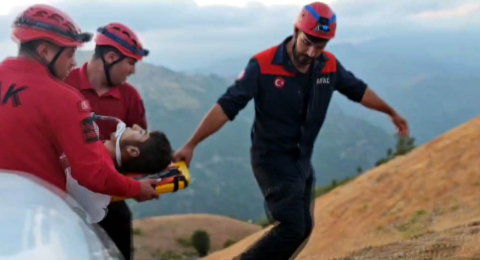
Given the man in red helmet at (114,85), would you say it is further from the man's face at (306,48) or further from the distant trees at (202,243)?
the distant trees at (202,243)

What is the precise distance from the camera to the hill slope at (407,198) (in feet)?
49.2

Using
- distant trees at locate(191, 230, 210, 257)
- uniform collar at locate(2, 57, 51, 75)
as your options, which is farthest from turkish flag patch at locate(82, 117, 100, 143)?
distant trees at locate(191, 230, 210, 257)

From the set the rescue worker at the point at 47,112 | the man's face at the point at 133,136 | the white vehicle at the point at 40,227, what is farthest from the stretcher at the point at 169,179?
the white vehicle at the point at 40,227

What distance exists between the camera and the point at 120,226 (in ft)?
14.8

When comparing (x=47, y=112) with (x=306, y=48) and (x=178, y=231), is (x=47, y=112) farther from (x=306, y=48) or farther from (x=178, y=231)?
(x=178, y=231)

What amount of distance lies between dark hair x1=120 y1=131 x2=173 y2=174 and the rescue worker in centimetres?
50

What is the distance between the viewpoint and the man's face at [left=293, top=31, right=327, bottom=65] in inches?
191

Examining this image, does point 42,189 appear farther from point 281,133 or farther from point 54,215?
point 281,133

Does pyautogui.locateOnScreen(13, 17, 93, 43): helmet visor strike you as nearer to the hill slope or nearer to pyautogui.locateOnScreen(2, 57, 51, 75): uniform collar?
pyautogui.locateOnScreen(2, 57, 51, 75): uniform collar

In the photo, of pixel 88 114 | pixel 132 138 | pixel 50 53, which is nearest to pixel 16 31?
pixel 50 53

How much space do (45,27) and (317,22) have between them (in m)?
2.30

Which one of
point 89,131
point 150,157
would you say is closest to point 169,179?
point 150,157

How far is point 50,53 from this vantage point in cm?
312

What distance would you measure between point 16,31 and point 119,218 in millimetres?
1794
